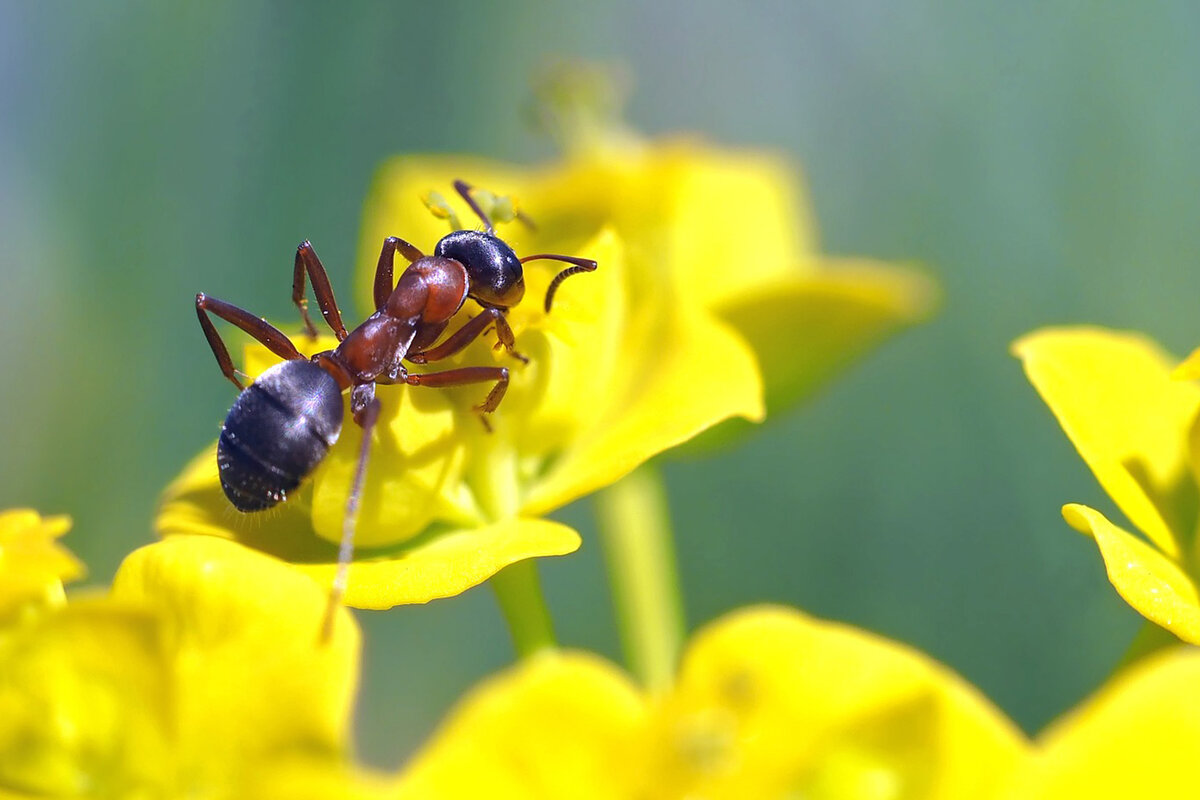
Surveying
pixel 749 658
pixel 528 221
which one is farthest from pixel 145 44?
pixel 749 658

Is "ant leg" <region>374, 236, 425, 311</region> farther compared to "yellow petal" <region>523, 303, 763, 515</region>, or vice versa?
"ant leg" <region>374, 236, 425, 311</region>

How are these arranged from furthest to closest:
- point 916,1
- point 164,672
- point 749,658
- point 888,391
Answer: point 916,1
point 888,391
point 164,672
point 749,658

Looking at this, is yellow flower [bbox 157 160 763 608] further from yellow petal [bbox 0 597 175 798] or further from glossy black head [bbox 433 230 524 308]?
yellow petal [bbox 0 597 175 798]

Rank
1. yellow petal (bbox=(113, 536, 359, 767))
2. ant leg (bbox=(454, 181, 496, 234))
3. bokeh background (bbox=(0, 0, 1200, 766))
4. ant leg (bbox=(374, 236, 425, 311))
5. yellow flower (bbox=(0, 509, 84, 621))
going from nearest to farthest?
yellow petal (bbox=(113, 536, 359, 767)), yellow flower (bbox=(0, 509, 84, 621)), ant leg (bbox=(374, 236, 425, 311)), ant leg (bbox=(454, 181, 496, 234)), bokeh background (bbox=(0, 0, 1200, 766))

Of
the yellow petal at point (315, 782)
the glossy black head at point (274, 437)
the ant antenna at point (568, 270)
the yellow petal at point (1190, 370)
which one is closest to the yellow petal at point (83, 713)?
the yellow petal at point (315, 782)

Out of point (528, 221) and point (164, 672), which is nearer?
point (164, 672)

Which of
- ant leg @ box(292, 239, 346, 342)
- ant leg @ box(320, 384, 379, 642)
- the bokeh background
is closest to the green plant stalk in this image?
ant leg @ box(320, 384, 379, 642)

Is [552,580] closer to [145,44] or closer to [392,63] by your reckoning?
[392,63]

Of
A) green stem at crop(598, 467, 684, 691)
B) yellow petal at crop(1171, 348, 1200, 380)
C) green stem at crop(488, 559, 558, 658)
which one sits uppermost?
yellow petal at crop(1171, 348, 1200, 380)
